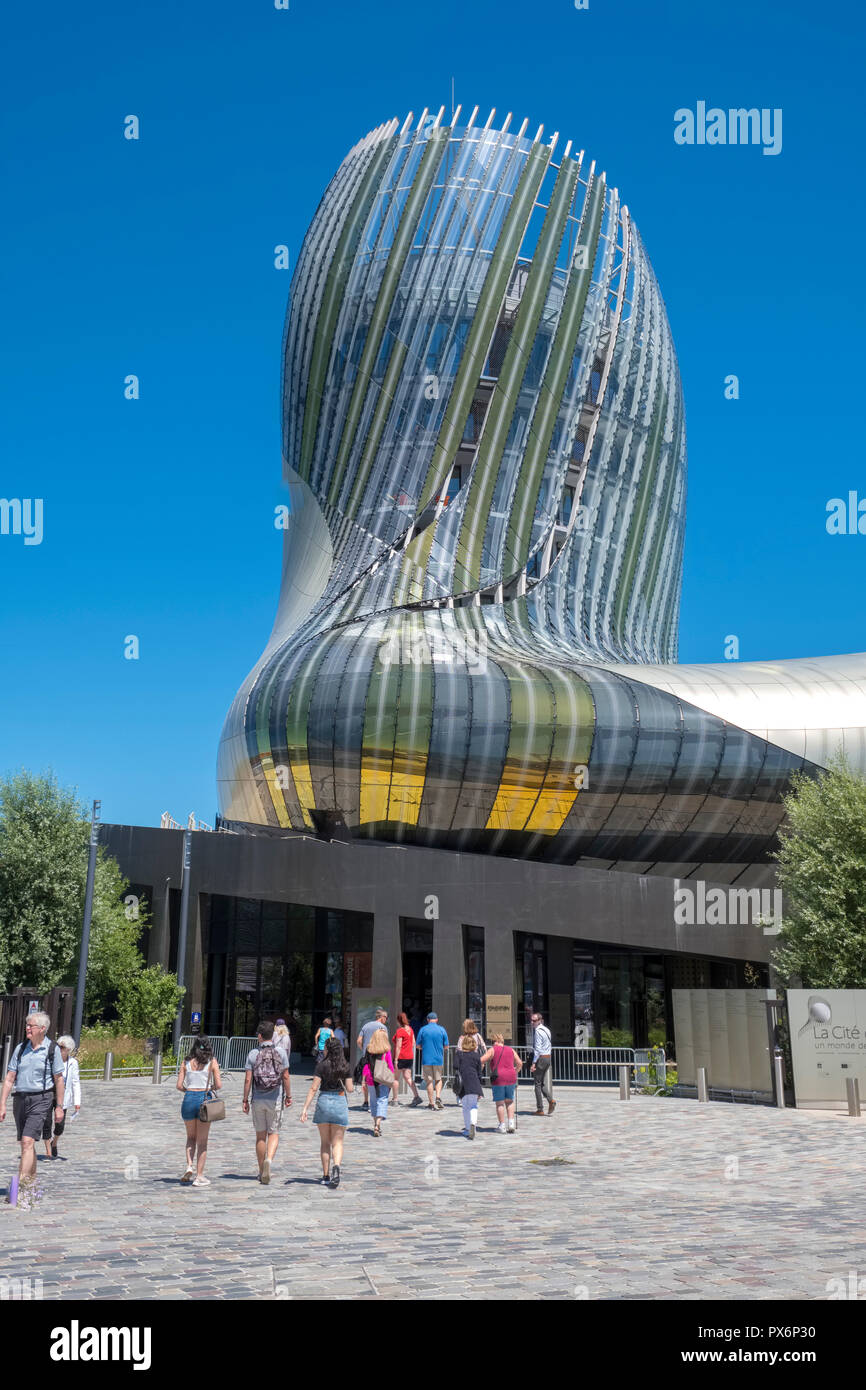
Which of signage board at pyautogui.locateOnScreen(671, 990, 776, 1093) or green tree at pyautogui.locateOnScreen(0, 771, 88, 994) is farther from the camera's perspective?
green tree at pyautogui.locateOnScreen(0, 771, 88, 994)

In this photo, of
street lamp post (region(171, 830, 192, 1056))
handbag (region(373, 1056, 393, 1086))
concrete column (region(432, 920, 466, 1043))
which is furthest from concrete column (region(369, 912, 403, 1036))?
handbag (region(373, 1056, 393, 1086))

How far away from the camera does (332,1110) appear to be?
12266 millimetres

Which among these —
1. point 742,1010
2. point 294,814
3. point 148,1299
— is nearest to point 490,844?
point 294,814

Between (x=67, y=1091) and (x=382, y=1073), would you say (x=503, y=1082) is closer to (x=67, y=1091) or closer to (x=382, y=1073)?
(x=382, y=1073)

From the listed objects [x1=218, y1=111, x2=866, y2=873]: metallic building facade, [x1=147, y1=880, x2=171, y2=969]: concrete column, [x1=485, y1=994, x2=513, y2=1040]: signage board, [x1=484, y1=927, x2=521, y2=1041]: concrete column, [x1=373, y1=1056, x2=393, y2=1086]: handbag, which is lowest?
[x1=373, y1=1056, x2=393, y2=1086]: handbag

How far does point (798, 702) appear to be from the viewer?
36.9 m

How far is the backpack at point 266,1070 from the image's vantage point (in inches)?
482

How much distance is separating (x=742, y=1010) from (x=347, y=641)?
21.2 m

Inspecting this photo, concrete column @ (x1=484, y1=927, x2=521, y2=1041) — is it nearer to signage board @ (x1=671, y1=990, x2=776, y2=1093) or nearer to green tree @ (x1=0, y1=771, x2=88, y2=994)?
signage board @ (x1=671, y1=990, x2=776, y2=1093)

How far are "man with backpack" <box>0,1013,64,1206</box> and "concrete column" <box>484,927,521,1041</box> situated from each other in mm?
18627

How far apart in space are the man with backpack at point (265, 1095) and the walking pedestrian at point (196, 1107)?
1.35 feet

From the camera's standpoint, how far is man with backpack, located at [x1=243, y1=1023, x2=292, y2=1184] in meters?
12.2

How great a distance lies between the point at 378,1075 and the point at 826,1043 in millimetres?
8414

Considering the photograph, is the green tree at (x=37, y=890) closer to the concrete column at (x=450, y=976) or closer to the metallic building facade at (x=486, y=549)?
the metallic building facade at (x=486, y=549)
